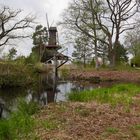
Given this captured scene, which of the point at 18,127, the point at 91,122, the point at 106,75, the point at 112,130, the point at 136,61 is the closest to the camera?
the point at 112,130

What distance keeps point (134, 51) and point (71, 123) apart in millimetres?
73789

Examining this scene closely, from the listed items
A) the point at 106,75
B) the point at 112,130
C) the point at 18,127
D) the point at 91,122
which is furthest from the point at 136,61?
the point at 112,130

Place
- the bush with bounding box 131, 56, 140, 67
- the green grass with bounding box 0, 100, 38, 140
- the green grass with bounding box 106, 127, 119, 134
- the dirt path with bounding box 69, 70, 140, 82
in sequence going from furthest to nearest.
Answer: the bush with bounding box 131, 56, 140, 67 < the dirt path with bounding box 69, 70, 140, 82 < the green grass with bounding box 106, 127, 119, 134 < the green grass with bounding box 0, 100, 38, 140

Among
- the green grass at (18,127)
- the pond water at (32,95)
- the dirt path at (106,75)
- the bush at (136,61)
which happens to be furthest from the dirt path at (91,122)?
the bush at (136,61)

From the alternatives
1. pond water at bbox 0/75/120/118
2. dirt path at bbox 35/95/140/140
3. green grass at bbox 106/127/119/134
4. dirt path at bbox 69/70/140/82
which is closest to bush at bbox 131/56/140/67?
dirt path at bbox 69/70/140/82

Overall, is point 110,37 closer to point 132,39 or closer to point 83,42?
point 83,42

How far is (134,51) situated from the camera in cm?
8462

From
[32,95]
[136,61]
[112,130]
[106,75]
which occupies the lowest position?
[112,130]

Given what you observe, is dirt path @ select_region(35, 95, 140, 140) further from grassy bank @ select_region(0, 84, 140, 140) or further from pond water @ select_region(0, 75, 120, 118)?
pond water @ select_region(0, 75, 120, 118)

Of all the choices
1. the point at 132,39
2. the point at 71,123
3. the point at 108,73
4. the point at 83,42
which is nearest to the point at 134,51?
the point at 132,39

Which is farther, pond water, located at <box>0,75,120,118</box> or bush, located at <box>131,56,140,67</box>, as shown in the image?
bush, located at <box>131,56,140,67</box>

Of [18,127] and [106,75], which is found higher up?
[106,75]

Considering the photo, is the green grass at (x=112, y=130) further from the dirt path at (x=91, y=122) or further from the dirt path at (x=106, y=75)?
the dirt path at (x=106, y=75)

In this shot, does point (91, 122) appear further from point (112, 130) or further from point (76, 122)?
point (112, 130)
